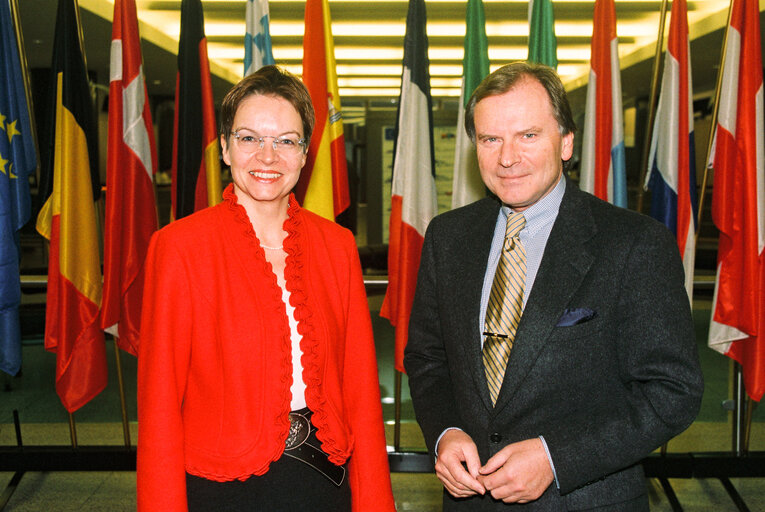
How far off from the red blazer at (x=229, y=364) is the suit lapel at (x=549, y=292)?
1.24ft

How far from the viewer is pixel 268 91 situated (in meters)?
1.39

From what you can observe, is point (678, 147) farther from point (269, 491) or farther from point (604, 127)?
point (269, 491)

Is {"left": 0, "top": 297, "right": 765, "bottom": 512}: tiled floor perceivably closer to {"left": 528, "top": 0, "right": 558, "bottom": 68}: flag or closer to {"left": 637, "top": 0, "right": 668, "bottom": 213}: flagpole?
{"left": 637, "top": 0, "right": 668, "bottom": 213}: flagpole

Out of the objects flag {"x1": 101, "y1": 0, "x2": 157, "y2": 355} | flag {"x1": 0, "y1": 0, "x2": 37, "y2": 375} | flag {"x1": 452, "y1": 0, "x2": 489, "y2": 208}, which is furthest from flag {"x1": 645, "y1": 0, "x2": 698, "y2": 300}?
flag {"x1": 0, "y1": 0, "x2": 37, "y2": 375}

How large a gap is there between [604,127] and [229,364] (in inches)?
91.9

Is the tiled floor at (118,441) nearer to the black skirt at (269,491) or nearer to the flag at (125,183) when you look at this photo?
the flag at (125,183)

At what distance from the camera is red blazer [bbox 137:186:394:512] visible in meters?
1.29

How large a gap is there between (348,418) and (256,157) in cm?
63

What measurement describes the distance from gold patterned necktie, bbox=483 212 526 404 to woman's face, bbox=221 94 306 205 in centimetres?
52

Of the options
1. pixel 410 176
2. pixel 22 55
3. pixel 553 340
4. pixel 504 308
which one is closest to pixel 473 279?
pixel 504 308

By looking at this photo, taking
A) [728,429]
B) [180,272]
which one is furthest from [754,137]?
[180,272]

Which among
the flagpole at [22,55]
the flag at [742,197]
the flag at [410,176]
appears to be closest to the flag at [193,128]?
the flagpole at [22,55]

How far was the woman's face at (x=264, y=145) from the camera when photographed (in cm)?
139

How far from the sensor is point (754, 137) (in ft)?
9.30
